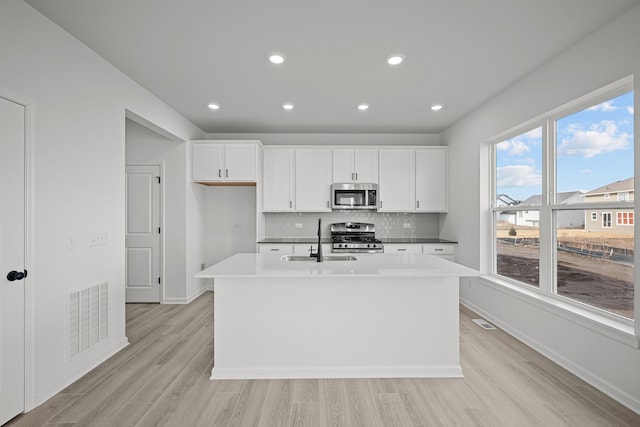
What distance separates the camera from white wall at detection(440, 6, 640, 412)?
2092 millimetres

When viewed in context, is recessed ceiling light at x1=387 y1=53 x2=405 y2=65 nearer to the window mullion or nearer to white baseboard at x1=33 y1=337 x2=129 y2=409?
the window mullion

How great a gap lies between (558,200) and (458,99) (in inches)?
63.4

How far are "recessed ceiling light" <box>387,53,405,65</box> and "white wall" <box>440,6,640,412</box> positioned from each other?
4.34 feet

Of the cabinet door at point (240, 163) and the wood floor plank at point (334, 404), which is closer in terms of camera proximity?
the wood floor plank at point (334, 404)

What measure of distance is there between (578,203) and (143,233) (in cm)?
507

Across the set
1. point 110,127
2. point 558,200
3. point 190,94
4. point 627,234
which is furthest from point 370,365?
point 190,94

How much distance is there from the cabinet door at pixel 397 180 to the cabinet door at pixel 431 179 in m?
0.10

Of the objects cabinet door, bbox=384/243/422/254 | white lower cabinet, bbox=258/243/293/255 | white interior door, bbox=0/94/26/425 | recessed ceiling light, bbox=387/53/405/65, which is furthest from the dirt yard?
white interior door, bbox=0/94/26/425

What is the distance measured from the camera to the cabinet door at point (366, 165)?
4980 mm

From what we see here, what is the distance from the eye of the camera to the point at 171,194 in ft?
14.4

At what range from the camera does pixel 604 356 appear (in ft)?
7.29

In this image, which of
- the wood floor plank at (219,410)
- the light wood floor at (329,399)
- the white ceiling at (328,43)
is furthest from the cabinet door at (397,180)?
the wood floor plank at (219,410)

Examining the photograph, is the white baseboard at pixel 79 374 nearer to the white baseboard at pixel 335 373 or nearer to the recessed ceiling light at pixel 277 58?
the white baseboard at pixel 335 373

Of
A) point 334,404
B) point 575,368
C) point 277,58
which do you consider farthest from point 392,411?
point 277,58
